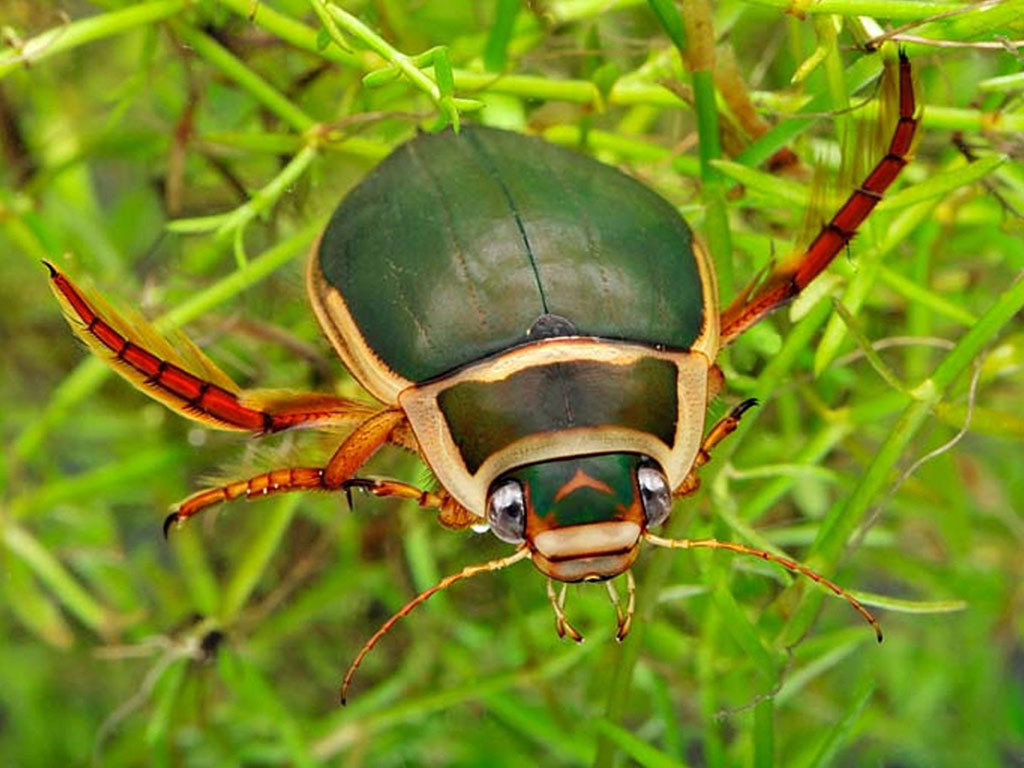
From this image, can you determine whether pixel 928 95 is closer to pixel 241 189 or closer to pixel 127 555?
pixel 241 189

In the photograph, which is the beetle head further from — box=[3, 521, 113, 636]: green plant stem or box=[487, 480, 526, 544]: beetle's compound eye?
box=[3, 521, 113, 636]: green plant stem

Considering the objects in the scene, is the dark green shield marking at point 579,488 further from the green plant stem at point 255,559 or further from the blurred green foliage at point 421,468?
the green plant stem at point 255,559

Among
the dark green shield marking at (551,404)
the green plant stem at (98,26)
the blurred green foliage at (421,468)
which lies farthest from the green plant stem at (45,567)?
the dark green shield marking at (551,404)

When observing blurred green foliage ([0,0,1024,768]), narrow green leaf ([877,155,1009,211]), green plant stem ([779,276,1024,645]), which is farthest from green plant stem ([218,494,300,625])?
narrow green leaf ([877,155,1009,211])

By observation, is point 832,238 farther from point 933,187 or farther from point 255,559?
point 255,559

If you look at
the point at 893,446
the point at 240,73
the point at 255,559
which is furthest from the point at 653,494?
the point at 255,559

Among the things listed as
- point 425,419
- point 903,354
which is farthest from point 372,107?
point 903,354
